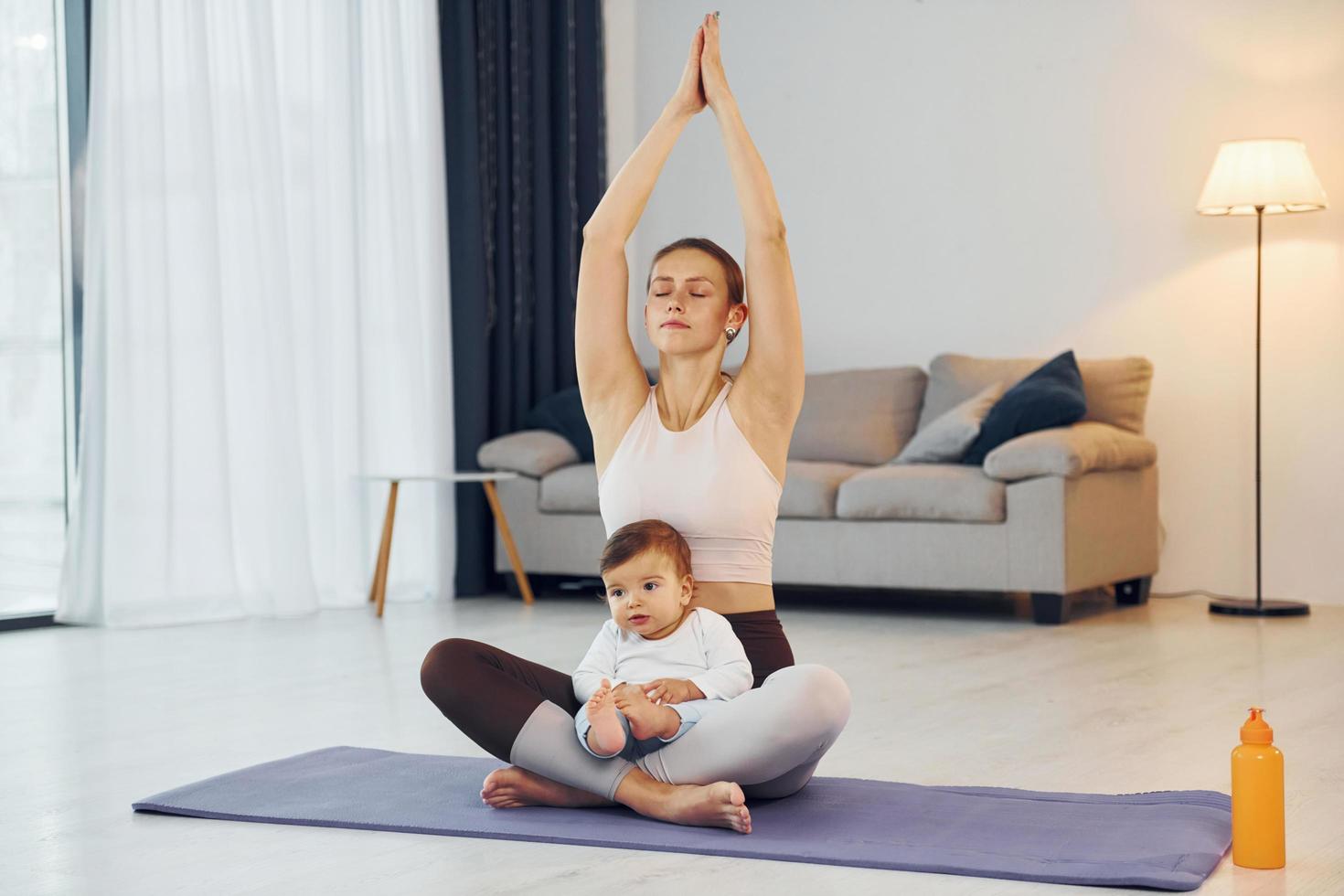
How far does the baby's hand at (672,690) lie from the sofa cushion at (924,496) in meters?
2.64

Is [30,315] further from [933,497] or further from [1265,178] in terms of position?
[1265,178]

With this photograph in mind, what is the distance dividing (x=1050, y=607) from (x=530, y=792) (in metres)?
2.70

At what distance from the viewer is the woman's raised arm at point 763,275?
221 centimetres

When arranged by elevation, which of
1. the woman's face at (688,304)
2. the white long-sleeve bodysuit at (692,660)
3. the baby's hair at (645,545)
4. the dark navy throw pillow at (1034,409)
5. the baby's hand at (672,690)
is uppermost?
the woman's face at (688,304)

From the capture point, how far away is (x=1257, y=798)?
1938 mm

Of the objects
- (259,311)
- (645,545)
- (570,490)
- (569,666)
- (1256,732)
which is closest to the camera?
(1256,732)

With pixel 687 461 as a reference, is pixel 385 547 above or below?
below

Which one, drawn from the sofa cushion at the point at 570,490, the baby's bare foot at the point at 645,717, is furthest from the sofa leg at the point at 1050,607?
the baby's bare foot at the point at 645,717

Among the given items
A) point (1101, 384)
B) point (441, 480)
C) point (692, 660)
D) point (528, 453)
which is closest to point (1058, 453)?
point (1101, 384)

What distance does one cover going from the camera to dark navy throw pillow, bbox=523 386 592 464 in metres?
5.55

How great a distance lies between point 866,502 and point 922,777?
2313 millimetres

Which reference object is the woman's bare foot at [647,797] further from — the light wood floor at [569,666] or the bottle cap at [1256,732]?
the bottle cap at [1256,732]

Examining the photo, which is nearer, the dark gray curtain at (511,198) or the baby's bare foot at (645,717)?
the baby's bare foot at (645,717)

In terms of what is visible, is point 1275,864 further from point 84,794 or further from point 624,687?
point 84,794
